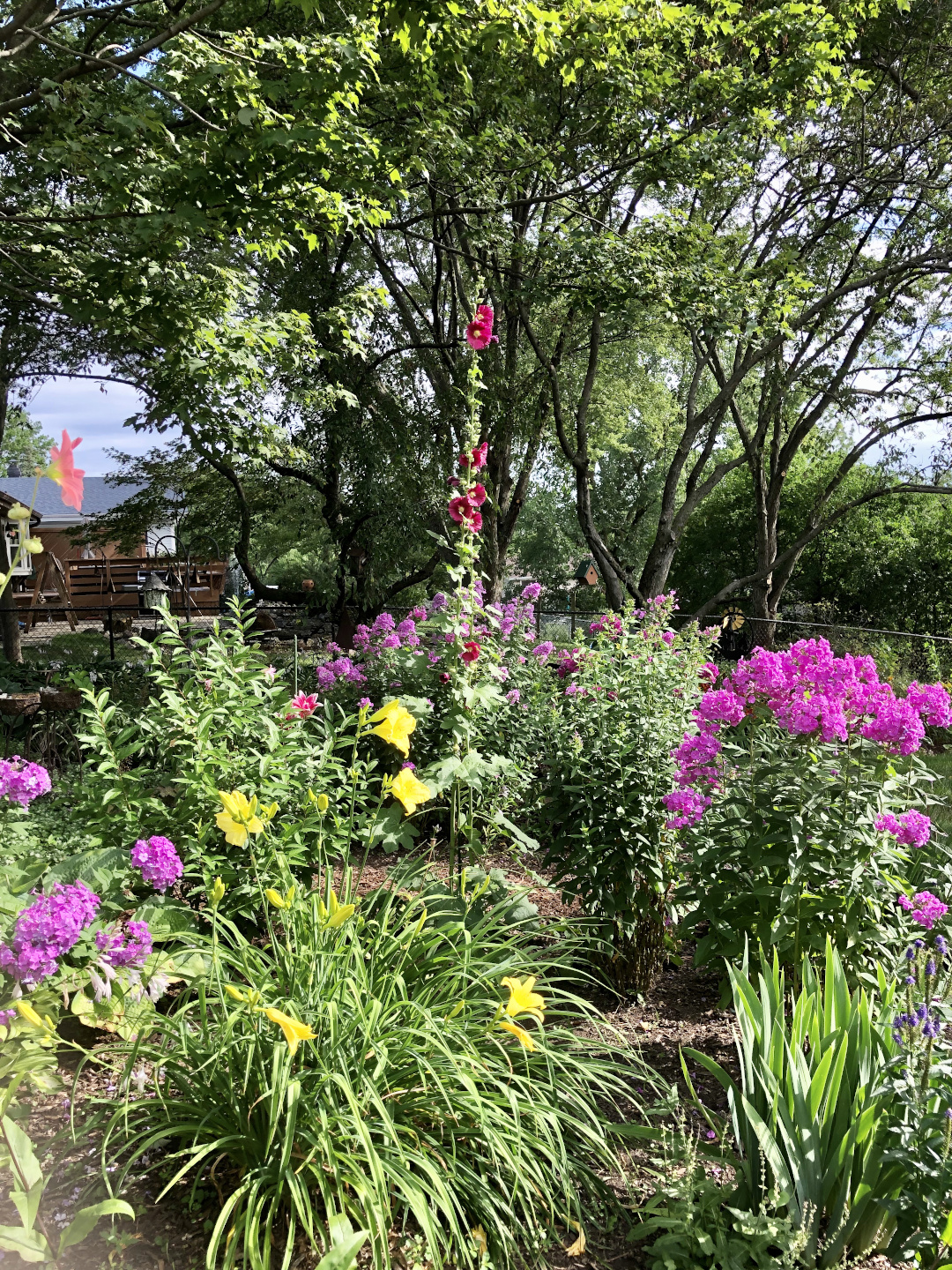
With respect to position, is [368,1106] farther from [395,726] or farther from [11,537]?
[11,537]

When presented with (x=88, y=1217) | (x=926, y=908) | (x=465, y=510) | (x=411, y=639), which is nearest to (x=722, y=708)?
(x=926, y=908)

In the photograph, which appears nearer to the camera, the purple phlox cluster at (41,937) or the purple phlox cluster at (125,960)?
the purple phlox cluster at (41,937)

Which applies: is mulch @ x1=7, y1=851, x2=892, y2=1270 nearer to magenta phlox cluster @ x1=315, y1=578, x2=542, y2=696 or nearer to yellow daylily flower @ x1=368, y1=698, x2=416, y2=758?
yellow daylily flower @ x1=368, y1=698, x2=416, y2=758

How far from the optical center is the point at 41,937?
1.63 metres

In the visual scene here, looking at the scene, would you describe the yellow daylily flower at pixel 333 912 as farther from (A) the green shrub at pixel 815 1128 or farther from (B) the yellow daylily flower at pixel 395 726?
(A) the green shrub at pixel 815 1128

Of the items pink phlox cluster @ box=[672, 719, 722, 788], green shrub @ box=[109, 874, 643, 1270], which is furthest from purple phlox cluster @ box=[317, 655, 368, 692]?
green shrub @ box=[109, 874, 643, 1270]

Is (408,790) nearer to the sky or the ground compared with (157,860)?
nearer to the sky

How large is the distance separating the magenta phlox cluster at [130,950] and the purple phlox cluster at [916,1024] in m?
1.66

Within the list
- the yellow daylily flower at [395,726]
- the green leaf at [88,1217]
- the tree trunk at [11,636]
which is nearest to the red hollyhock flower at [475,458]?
the yellow daylily flower at [395,726]

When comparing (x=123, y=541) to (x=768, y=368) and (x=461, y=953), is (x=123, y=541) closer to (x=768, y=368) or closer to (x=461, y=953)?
(x=768, y=368)

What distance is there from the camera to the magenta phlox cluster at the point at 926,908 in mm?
2365

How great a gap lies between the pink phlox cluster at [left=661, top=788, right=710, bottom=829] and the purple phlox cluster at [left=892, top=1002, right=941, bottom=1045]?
2.53 ft

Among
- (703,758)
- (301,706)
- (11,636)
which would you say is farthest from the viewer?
(11,636)

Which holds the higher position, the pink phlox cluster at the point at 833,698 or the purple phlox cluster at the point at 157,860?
the pink phlox cluster at the point at 833,698
